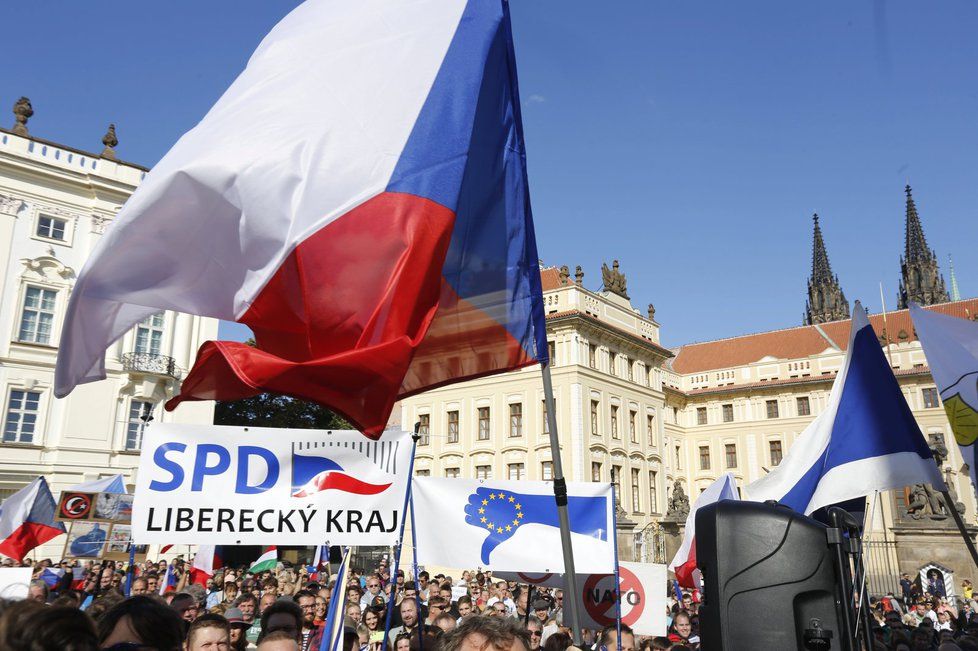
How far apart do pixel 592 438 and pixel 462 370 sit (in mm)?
35565

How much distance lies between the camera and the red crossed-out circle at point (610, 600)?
739cm

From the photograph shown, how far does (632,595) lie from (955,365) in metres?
3.89

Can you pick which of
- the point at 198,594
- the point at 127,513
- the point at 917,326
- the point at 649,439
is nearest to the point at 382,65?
the point at 917,326

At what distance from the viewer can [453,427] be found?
139ft

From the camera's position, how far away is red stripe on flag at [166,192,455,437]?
349 cm

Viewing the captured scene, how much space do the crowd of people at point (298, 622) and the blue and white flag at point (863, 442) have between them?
52.0 inches

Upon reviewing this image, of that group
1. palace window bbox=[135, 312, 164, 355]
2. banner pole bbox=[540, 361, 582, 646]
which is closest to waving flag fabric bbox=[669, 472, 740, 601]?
banner pole bbox=[540, 361, 582, 646]

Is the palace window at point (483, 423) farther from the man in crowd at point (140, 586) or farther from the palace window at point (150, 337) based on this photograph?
the man in crowd at point (140, 586)

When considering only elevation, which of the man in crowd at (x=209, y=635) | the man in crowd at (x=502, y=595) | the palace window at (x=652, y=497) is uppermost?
the palace window at (x=652, y=497)

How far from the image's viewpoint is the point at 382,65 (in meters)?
4.12

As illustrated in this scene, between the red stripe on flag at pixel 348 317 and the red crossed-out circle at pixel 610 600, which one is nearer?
the red stripe on flag at pixel 348 317

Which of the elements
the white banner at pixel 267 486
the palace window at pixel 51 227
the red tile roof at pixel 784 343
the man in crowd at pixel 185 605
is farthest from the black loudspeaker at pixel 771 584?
the red tile roof at pixel 784 343

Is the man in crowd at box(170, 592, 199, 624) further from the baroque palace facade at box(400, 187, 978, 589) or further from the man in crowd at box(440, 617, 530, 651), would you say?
the baroque palace facade at box(400, 187, 978, 589)

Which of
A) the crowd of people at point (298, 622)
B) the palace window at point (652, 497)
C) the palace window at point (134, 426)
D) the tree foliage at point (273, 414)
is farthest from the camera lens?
the palace window at point (652, 497)
